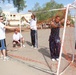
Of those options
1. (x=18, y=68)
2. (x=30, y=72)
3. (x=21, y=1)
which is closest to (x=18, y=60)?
(x=18, y=68)

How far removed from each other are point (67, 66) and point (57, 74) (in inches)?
50.7

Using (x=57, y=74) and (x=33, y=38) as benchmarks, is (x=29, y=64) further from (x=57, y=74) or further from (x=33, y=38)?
(x=33, y=38)

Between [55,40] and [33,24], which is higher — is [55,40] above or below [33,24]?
below

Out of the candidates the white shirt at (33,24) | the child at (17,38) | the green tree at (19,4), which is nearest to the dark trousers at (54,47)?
the white shirt at (33,24)

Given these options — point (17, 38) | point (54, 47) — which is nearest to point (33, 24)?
point (17, 38)

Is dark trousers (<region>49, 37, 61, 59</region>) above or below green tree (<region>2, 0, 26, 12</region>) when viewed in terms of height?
below

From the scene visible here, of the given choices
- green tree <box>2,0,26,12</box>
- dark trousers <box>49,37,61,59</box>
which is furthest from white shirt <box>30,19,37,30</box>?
green tree <box>2,0,26,12</box>

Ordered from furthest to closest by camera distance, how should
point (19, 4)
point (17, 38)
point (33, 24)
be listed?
point (19, 4)
point (17, 38)
point (33, 24)

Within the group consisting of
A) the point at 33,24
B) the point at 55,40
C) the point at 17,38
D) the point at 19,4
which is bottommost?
the point at 17,38

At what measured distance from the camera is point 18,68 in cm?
830

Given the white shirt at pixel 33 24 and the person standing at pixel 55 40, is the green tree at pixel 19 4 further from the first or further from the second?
the person standing at pixel 55 40

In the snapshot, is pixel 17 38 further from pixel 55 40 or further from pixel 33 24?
pixel 55 40

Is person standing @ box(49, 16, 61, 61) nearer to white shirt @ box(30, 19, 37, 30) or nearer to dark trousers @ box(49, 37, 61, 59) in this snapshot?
dark trousers @ box(49, 37, 61, 59)

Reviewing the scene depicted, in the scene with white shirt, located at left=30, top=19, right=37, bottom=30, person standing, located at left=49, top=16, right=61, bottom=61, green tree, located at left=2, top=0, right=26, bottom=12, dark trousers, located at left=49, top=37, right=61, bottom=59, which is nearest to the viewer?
person standing, located at left=49, top=16, right=61, bottom=61
